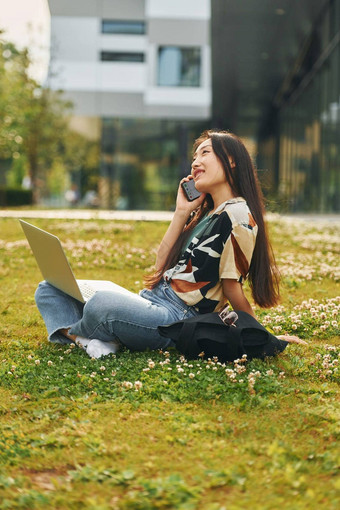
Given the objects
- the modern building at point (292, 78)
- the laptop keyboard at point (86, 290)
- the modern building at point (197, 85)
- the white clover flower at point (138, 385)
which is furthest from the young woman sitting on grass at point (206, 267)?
the modern building at point (197, 85)

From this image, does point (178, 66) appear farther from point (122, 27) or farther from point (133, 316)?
point (133, 316)

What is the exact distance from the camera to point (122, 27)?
46.8 metres

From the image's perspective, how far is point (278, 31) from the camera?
928 inches

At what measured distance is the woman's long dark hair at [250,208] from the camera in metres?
5.08

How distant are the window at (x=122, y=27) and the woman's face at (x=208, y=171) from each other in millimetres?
43404

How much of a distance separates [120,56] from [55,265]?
4239 cm

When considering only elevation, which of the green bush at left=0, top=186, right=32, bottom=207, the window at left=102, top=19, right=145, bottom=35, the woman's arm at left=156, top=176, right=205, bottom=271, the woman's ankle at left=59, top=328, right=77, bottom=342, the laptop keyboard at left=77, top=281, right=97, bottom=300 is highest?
the window at left=102, top=19, right=145, bottom=35

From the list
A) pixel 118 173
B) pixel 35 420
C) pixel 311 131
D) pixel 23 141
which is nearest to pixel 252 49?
pixel 311 131

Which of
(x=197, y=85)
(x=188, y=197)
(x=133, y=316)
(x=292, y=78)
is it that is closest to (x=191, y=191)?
(x=188, y=197)

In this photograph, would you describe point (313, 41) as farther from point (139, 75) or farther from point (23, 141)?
point (139, 75)

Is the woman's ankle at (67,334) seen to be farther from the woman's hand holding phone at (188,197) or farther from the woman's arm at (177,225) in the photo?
→ the woman's hand holding phone at (188,197)

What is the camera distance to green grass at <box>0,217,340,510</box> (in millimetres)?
2945

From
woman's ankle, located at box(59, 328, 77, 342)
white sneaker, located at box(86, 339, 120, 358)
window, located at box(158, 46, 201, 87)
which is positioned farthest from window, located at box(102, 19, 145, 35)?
white sneaker, located at box(86, 339, 120, 358)

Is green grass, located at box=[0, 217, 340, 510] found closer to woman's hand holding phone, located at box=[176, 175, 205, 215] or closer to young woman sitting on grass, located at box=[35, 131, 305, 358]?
young woman sitting on grass, located at box=[35, 131, 305, 358]
